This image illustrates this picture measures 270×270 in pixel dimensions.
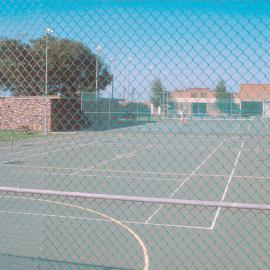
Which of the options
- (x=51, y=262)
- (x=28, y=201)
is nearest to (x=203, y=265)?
(x=51, y=262)

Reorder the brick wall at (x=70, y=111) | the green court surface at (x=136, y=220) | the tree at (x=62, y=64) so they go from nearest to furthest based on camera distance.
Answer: the tree at (x=62, y=64) → the brick wall at (x=70, y=111) → the green court surface at (x=136, y=220)

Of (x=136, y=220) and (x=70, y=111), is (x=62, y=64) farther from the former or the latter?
(x=136, y=220)

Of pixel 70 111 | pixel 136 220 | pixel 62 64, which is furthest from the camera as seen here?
pixel 136 220

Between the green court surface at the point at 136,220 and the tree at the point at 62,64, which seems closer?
the tree at the point at 62,64

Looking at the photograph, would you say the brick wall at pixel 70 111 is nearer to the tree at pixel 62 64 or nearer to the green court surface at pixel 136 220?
the tree at pixel 62 64

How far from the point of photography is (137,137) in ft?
103

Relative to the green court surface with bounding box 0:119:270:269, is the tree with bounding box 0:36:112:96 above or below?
above

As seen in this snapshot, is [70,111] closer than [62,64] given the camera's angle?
No

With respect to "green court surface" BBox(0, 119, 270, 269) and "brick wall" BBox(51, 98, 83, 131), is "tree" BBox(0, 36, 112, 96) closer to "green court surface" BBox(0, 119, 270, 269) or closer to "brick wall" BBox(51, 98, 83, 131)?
"brick wall" BBox(51, 98, 83, 131)

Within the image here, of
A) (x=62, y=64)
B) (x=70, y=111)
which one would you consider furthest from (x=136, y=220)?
(x=62, y=64)

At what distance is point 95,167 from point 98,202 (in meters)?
6.51

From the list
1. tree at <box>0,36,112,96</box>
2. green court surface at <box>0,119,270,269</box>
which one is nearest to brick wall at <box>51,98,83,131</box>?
tree at <box>0,36,112,96</box>

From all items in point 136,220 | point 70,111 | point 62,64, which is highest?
point 62,64

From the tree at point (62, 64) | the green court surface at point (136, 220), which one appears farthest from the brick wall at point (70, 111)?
the green court surface at point (136, 220)
